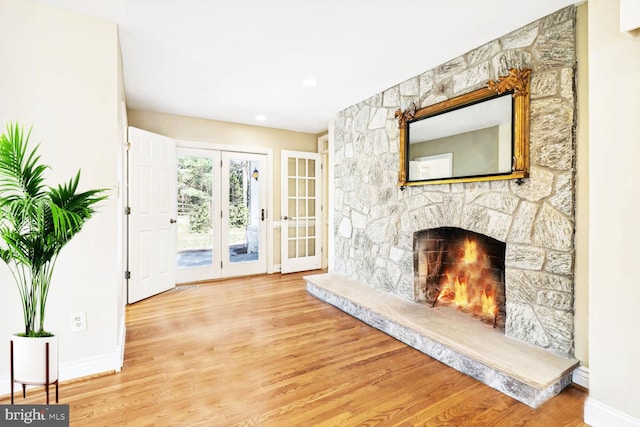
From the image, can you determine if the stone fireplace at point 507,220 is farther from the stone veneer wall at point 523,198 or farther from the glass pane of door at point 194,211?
the glass pane of door at point 194,211

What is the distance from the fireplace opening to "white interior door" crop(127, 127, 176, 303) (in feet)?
10.6

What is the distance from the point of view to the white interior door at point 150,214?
3893 millimetres

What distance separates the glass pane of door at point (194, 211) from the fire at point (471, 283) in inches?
134

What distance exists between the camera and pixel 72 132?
2156 mm

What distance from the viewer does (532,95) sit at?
2.26 metres

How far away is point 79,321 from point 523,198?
3206 millimetres

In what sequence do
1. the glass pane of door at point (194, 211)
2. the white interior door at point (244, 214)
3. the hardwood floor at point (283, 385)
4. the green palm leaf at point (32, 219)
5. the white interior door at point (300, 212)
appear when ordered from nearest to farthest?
the green palm leaf at point (32, 219) < the hardwood floor at point (283, 385) < the glass pane of door at point (194, 211) < the white interior door at point (244, 214) < the white interior door at point (300, 212)

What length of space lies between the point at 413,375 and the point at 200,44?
301cm

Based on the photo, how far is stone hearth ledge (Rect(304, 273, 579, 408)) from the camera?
1.91 metres

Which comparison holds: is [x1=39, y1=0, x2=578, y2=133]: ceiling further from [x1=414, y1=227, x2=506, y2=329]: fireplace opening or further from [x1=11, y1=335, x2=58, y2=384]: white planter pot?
[x1=11, y1=335, x2=58, y2=384]: white planter pot

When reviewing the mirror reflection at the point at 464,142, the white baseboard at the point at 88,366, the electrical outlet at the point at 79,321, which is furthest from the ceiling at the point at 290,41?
the white baseboard at the point at 88,366
